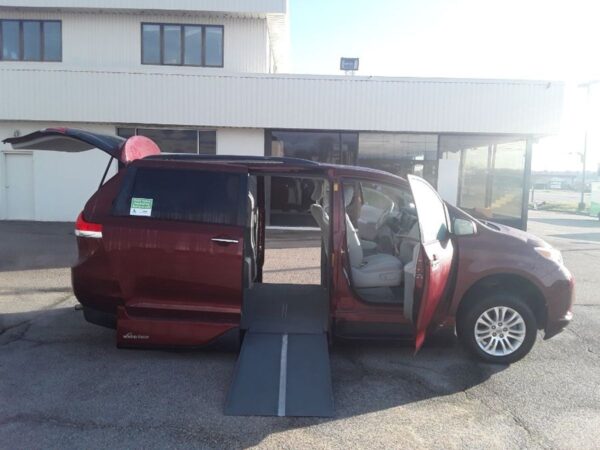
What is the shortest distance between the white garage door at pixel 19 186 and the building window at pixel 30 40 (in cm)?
372

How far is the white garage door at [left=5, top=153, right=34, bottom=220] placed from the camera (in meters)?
14.7

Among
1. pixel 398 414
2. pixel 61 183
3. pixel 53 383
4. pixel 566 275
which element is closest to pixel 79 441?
pixel 53 383

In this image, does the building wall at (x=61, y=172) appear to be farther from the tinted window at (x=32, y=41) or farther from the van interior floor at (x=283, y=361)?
the van interior floor at (x=283, y=361)

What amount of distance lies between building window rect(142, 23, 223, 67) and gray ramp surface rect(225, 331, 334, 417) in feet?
42.6

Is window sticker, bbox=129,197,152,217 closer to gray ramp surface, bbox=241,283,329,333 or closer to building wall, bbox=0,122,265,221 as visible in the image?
gray ramp surface, bbox=241,283,329,333

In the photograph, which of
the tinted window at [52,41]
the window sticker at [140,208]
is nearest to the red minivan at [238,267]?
the window sticker at [140,208]

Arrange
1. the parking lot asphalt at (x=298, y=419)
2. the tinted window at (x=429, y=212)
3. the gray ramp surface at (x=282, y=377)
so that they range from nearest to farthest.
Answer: the parking lot asphalt at (x=298, y=419), the gray ramp surface at (x=282, y=377), the tinted window at (x=429, y=212)

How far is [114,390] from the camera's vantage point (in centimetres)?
389

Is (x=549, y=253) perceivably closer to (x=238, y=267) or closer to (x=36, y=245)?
(x=238, y=267)

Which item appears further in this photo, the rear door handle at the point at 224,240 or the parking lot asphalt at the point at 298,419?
the rear door handle at the point at 224,240

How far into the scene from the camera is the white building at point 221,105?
13.4 metres

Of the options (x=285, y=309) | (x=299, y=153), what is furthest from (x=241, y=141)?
(x=285, y=309)

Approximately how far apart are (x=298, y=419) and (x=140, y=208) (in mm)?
2451

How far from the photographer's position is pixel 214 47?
51.0 feet
